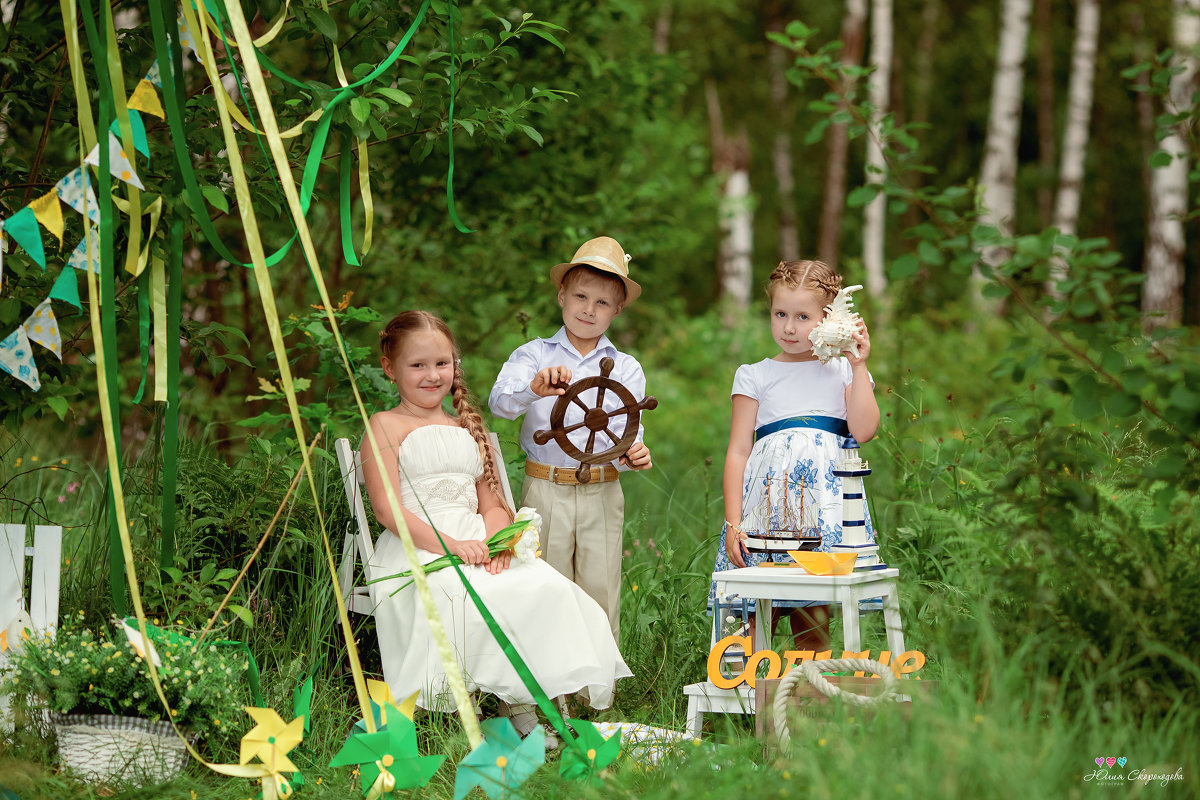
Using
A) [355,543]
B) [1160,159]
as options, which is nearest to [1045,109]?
[1160,159]

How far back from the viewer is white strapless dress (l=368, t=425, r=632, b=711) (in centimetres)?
344

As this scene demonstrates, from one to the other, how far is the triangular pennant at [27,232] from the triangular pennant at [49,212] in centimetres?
3

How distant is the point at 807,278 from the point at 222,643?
2.18 meters

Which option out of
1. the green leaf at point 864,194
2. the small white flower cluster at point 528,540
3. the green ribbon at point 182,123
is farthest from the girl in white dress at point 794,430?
the green ribbon at point 182,123

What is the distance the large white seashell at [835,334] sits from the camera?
11.5ft

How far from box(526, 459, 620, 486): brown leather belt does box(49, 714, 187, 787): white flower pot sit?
146 cm

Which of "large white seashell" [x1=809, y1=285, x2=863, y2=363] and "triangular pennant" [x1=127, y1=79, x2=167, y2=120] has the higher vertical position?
"triangular pennant" [x1=127, y1=79, x2=167, y2=120]

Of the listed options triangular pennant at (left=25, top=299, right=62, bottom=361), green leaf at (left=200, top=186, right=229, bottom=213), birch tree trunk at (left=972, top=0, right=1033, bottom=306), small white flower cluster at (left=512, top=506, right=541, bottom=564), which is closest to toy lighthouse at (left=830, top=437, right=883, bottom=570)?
small white flower cluster at (left=512, top=506, right=541, bottom=564)

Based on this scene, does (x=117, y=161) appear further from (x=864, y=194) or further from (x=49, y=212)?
(x=864, y=194)

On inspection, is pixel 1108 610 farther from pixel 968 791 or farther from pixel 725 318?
pixel 725 318

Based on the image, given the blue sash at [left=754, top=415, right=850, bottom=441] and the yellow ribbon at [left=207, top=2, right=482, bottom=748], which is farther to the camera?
the blue sash at [left=754, top=415, right=850, bottom=441]

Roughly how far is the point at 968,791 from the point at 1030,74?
2439 cm

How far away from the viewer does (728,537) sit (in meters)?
3.66

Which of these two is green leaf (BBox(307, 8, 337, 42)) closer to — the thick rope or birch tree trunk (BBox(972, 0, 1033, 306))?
the thick rope
